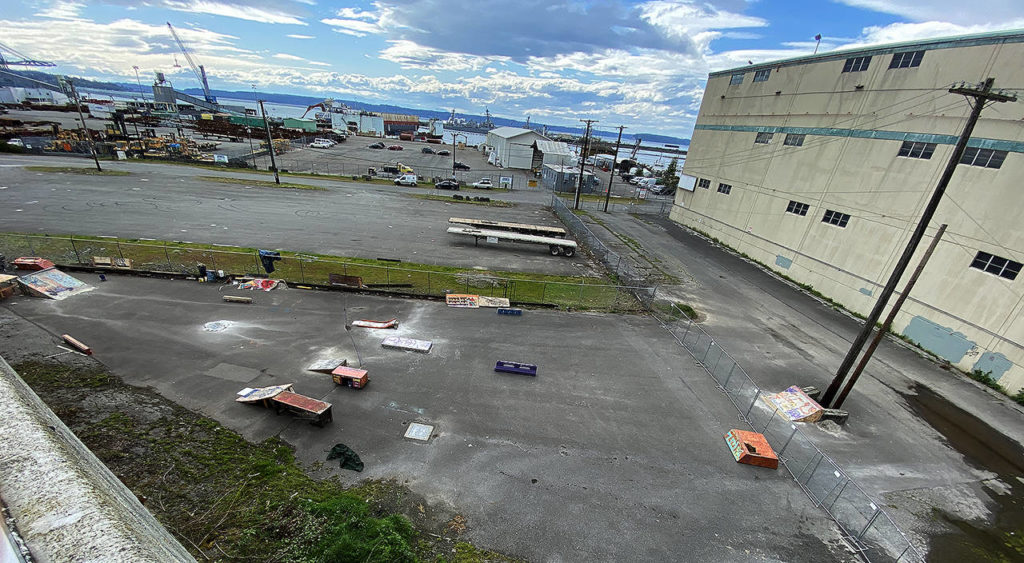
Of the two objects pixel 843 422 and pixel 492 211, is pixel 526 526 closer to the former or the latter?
pixel 843 422

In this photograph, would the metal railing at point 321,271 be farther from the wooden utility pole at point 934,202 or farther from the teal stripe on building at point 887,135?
the teal stripe on building at point 887,135

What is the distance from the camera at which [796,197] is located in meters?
32.5

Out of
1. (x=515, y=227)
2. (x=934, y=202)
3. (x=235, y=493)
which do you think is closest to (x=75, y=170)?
(x=515, y=227)

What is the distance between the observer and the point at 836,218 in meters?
29.0

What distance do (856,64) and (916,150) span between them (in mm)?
8932

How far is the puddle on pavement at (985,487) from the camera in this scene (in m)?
10.9

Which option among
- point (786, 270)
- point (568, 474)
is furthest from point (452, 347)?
point (786, 270)

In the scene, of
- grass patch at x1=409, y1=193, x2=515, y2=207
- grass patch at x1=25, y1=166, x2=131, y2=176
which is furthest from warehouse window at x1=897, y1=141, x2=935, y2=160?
grass patch at x1=25, y1=166, x2=131, y2=176

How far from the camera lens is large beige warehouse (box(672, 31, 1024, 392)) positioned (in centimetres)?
1981

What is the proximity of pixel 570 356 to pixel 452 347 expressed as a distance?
5.57 meters

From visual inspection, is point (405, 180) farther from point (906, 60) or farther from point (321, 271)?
point (906, 60)

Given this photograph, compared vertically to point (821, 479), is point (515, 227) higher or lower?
higher

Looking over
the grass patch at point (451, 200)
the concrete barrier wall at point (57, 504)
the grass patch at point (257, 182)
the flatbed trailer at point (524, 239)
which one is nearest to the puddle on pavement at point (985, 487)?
the concrete barrier wall at point (57, 504)

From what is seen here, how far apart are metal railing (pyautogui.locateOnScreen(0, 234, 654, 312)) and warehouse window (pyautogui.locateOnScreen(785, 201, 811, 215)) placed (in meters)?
18.6
